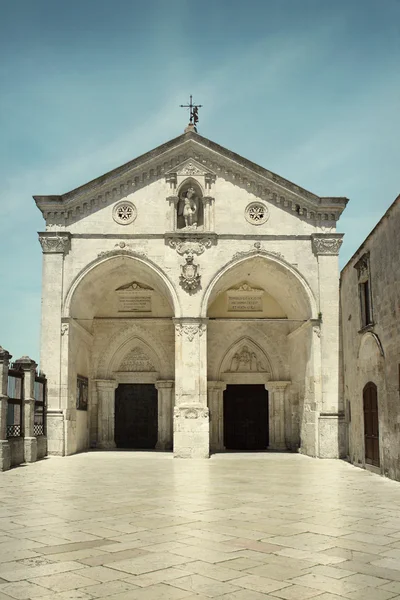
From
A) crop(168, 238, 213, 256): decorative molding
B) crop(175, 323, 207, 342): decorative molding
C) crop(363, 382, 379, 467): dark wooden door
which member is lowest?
crop(363, 382, 379, 467): dark wooden door

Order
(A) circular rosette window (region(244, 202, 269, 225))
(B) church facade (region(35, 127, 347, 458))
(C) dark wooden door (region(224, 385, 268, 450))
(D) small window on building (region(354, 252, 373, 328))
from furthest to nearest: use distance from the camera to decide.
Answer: (C) dark wooden door (region(224, 385, 268, 450))
(A) circular rosette window (region(244, 202, 269, 225))
(B) church facade (region(35, 127, 347, 458))
(D) small window on building (region(354, 252, 373, 328))

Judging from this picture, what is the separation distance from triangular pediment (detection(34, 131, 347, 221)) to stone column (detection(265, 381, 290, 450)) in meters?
6.82

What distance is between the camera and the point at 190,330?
21.4 meters

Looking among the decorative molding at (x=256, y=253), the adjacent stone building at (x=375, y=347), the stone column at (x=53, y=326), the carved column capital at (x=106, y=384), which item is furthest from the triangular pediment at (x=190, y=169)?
the carved column capital at (x=106, y=384)

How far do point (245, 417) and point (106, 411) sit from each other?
5417mm

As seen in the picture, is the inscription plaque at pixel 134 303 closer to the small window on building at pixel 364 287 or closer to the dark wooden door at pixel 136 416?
the dark wooden door at pixel 136 416

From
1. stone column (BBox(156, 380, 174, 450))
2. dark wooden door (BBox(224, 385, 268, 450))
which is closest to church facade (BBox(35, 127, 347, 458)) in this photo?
dark wooden door (BBox(224, 385, 268, 450))

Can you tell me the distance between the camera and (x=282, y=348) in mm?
25344

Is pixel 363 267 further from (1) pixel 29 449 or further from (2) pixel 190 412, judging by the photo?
(1) pixel 29 449

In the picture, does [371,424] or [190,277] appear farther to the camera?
[190,277]

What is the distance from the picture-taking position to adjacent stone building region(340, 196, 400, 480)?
46.9 feet

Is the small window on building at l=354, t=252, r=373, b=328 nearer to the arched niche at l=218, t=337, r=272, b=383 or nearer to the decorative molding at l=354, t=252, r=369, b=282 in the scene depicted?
the decorative molding at l=354, t=252, r=369, b=282

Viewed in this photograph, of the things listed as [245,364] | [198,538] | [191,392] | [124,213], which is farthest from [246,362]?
[198,538]

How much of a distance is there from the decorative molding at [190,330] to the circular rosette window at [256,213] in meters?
3.93
